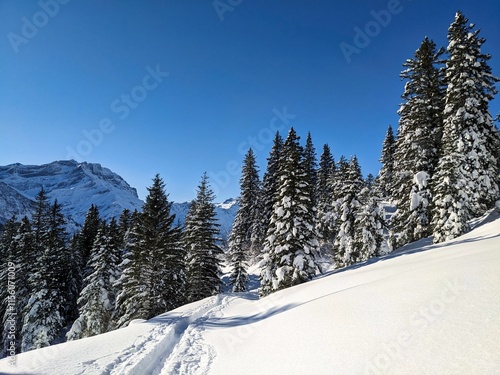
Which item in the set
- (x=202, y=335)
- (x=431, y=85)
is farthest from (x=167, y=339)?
(x=431, y=85)

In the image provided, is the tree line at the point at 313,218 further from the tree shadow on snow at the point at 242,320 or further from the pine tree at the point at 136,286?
the tree shadow on snow at the point at 242,320

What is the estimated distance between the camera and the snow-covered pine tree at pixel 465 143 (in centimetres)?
1703

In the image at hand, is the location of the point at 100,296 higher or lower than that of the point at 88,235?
lower

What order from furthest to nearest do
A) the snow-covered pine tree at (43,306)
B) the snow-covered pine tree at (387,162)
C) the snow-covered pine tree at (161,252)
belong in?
the snow-covered pine tree at (387,162) → the snow-covered pine tree at (43,306) → the snow-covered pine tree at (161,252)

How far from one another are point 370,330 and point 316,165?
49605mm

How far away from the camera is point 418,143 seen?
22.8m

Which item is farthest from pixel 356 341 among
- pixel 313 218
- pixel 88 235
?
pixel 88 235

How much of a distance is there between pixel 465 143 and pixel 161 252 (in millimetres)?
25011

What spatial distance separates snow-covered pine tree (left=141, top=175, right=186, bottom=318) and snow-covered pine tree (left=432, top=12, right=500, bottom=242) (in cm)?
2014

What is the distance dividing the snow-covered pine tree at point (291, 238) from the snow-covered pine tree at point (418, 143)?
8.08 meters

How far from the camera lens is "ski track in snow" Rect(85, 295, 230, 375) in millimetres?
6951

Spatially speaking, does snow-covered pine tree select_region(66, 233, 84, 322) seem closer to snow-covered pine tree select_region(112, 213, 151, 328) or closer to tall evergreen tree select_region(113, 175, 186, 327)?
tall evergreen tree select_region(113, 175, 186, 327)

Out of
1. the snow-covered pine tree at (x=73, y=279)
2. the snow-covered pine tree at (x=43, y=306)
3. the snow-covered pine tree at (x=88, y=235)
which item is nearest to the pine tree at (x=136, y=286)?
the snow-covered pine tree at (x=43, y=306)

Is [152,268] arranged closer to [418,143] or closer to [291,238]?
[291,238]
